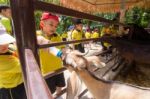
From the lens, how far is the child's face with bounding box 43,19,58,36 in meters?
2.28

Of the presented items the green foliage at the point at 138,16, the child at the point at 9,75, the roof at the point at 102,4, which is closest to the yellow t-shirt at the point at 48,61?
the child at the point at 9,75

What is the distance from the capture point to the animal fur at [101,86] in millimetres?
1967

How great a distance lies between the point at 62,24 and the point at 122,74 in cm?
1235

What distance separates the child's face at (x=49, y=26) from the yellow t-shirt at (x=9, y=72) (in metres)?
0.42

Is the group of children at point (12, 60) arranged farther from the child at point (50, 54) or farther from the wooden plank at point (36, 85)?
the wooden plank at point (36, 85)

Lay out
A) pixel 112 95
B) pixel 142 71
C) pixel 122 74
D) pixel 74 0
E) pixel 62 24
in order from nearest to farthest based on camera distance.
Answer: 1. pixel 112 95
2. pixel 122 74
3. pixel 142 71
4. pixel 74 0
5. pixel 62 24

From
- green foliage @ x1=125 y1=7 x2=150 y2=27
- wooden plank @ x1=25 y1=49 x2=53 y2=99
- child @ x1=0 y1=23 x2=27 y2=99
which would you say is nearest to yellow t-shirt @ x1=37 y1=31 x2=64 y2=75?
child @ x1=0 y1=23 x2=27 y2=99

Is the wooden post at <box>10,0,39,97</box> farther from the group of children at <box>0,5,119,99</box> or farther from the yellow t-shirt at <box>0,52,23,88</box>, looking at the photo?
the yellow t-shirt at <box>0,52,23,88</box>

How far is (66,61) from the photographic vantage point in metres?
1.95

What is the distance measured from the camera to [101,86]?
7.11ft

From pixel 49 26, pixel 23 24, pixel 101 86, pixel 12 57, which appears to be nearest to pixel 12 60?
pixel 12 57

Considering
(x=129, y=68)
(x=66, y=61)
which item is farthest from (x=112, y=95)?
(x=129, y=68)

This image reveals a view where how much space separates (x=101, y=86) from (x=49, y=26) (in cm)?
68

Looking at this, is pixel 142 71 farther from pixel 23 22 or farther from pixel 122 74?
pixel 23 22
